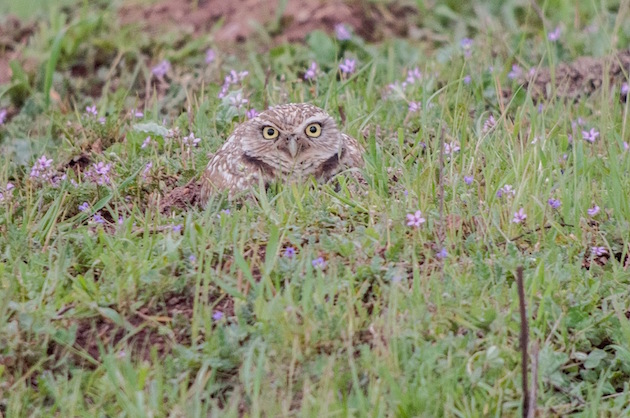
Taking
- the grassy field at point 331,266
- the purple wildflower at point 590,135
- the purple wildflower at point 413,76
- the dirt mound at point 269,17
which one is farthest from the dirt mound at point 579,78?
the dirt mound at point 269,17

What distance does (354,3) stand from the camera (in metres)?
8.20

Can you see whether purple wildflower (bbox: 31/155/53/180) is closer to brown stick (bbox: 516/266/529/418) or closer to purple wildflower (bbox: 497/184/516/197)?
purple wildflower (bbox: 497/184/516/197)

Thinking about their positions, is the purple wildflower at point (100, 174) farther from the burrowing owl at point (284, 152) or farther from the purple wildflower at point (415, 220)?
the purple wildflower at point (415, 220)

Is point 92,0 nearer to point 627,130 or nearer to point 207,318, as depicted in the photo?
point 627,130

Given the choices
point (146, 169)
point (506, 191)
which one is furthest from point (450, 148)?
point (146, 169)

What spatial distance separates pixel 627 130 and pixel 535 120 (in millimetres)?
614

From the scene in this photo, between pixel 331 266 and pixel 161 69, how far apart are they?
10.8 feet

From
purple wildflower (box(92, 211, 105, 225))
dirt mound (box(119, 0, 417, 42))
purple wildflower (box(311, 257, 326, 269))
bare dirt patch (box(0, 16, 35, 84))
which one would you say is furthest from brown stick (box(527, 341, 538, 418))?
bare dirt patch (box(0, 16, 35, 84))

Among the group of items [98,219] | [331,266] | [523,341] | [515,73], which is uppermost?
[515,73]

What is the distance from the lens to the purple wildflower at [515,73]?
6.73 m

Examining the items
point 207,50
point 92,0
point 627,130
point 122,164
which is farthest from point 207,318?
point 92,0

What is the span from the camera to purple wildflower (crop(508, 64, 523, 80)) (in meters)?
6.73

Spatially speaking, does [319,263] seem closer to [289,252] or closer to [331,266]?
[331,266]

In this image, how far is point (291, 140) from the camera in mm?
5246
